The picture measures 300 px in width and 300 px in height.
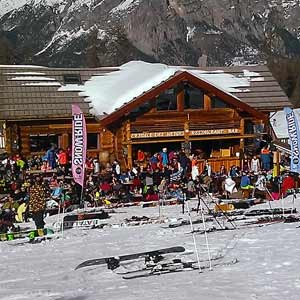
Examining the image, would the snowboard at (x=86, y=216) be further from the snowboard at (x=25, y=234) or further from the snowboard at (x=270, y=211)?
the snowboard at (x=270, y=211)

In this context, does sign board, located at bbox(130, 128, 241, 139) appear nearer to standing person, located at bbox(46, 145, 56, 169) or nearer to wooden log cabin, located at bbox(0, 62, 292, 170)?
wooden log cabin, located at bbox(0, 62, 292, 170)

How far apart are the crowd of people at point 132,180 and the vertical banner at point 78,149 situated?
3.74ft

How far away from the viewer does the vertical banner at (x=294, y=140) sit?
20000 millimetres

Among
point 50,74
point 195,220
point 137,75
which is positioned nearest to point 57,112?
point 50,74

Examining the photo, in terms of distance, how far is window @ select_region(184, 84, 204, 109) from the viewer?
88.8 feet

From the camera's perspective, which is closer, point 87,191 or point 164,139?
point 87,191

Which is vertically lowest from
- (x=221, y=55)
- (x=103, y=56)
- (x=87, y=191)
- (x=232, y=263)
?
(x=232, y=263)

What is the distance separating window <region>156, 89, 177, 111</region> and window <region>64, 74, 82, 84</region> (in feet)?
15.5

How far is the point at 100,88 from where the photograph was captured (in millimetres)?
29000

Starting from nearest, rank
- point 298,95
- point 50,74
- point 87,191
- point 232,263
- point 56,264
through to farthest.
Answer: point 232,263, point 56,264, point 87,191, point 50,74, point 298,95

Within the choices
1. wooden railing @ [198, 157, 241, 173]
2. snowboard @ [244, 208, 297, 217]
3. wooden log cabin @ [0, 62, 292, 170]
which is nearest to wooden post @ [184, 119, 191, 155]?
wooden log cabin @ [0, 62, 292, 170]

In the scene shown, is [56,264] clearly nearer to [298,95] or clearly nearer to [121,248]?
[121,248]

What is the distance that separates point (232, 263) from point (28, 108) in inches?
654

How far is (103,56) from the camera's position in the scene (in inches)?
3081
